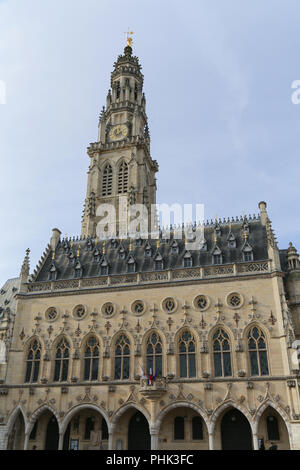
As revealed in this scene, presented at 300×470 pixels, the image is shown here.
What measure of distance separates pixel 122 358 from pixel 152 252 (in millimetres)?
11332

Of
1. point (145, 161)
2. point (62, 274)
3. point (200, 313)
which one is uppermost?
point (145, 161)

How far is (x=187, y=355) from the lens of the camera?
1366 inches

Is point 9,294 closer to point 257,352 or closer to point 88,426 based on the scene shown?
point 88,426

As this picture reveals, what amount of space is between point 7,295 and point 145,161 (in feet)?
108

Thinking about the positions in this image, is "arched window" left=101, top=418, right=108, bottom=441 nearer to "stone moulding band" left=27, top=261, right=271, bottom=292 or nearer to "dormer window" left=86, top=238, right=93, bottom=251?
"stone moulding band" left=27, top=261, right=271, bottom=292

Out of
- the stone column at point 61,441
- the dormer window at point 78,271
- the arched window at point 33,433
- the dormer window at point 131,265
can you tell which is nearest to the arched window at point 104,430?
the stone column at point 61,441

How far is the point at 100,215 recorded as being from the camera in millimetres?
64250

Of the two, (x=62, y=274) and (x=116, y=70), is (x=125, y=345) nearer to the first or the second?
(x=62, y=274)

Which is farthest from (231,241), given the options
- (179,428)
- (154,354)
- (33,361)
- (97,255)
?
(33,361)

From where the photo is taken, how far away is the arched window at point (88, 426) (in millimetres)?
35438

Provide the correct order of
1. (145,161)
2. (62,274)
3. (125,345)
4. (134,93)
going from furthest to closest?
(134,93), (145,161), (62,274), (125,345)

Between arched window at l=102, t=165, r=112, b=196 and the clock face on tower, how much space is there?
611cm

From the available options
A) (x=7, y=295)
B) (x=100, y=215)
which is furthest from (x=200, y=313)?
(x=100, y=215)
